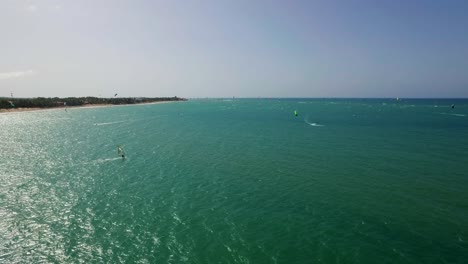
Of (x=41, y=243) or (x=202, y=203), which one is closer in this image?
(x=41, y=243)

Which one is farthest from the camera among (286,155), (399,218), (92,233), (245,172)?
(286,155)

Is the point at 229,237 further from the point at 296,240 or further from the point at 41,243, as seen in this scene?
the point at 41,243

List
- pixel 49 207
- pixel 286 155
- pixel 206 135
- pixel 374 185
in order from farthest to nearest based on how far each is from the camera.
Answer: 1. pixel 206 135
2. pixel 286 155
3. pixel 374 185
4. pixel 49 207

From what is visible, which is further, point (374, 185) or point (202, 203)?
point (374, 185)

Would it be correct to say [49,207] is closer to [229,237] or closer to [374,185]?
[229,237]

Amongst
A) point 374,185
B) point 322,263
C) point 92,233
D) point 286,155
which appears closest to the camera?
point 322,263

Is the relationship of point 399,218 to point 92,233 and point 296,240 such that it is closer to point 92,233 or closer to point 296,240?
point 296,240

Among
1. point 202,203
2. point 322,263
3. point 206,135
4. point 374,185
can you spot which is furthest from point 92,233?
point 206,135

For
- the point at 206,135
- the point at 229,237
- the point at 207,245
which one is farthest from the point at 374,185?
the point at 206,135

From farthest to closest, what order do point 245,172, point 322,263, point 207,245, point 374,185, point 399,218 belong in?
point 245,172 < point 374,185 < point 399,218 < point 207,245 < point 322,263
